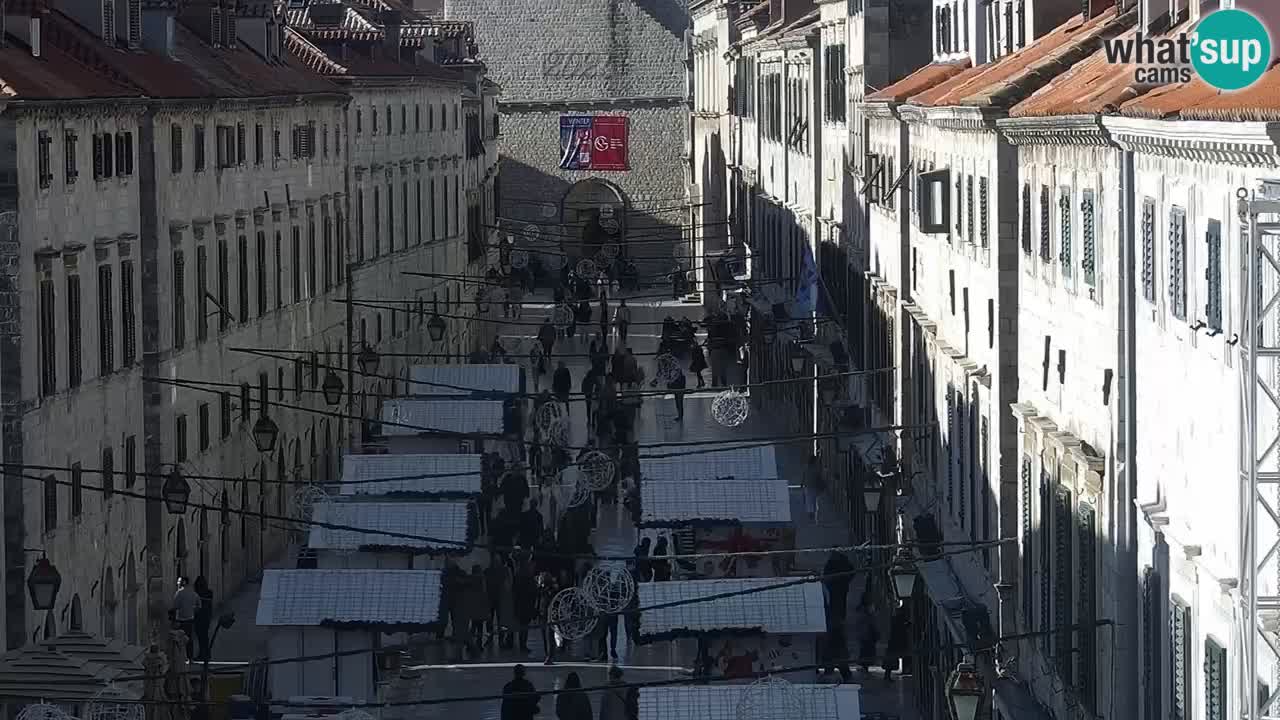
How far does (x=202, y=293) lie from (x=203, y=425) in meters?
1.94

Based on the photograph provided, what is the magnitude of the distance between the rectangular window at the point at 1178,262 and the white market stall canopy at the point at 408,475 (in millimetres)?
19242

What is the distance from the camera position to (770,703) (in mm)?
22516

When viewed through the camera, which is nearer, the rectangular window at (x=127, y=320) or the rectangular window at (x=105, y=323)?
the rectangular window at (x=105, y=323)

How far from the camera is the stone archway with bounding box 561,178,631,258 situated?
314 feet

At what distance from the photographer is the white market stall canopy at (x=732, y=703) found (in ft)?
73.9

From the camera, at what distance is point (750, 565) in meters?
33.5

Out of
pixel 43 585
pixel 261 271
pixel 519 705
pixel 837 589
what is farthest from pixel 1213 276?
pixel 261 271

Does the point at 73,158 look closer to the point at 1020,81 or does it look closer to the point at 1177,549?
the point at 1020,81

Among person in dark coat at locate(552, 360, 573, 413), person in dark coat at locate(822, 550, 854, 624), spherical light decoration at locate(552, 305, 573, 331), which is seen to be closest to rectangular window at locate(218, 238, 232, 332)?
person in dark coat at locate(822, 550, 854, 624)

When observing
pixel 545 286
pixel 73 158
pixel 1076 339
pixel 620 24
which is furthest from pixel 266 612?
pixel 620 24

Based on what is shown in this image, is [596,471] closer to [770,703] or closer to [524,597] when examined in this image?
[524,597]

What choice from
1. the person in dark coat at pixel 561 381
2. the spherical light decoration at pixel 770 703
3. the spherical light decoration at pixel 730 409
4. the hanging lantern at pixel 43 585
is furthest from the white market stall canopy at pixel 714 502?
the person in dark coat at pixel 561 381

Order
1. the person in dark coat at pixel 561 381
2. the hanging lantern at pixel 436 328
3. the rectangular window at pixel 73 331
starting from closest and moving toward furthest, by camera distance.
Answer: the rectangular window at pixel 73 331 < the person in dark coat at pixel 561 381 < the hanging lantern at pixel 436 328

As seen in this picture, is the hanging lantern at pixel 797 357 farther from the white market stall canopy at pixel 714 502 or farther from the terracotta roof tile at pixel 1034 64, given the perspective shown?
the terracotta roof tile at pixel 1034 64
